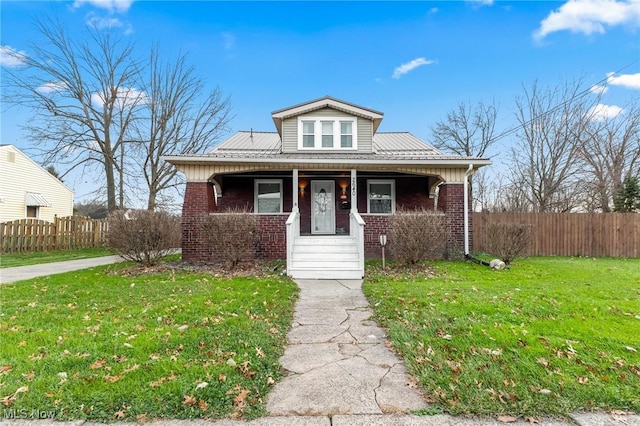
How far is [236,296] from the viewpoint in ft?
18.7

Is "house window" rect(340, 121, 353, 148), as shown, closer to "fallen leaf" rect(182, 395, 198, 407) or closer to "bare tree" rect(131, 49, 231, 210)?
"fallen leaf" rect(182, 395, 198, 407)

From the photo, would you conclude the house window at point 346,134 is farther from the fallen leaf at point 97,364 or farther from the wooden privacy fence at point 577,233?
the fallen leaf at point 97,364

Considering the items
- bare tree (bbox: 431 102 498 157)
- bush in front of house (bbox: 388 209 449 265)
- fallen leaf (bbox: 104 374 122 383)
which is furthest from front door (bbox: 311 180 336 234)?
bare tree (bbox: 431 102 498 157)

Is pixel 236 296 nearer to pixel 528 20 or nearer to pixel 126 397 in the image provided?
pixel 126 397

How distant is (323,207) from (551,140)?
1622 centimetres

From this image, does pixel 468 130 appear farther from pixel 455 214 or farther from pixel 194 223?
pixel 194 223

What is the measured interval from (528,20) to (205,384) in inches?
654

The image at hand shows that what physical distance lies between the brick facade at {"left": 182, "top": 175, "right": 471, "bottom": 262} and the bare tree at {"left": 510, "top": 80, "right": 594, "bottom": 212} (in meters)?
11.7

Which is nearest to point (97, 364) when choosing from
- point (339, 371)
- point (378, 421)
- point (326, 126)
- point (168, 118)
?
point (339, 371)

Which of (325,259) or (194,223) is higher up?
(194,223)

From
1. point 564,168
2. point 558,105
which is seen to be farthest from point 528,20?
point 564,168

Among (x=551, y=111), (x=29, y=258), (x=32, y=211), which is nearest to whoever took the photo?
(x=29, y=258)

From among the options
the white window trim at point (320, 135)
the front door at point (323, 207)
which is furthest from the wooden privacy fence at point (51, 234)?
the white window trim at point (320, 135)

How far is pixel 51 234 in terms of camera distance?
50.3 feet
